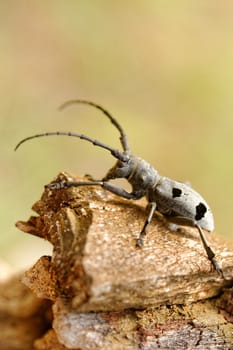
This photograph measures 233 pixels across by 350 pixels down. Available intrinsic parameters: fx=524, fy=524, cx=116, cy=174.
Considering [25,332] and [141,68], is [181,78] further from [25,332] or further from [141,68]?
[25,332]

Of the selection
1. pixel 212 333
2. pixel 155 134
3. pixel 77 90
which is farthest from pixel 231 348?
pixel 77 90

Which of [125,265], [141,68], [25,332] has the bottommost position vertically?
[25,332]

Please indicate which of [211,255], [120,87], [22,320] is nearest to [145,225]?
[211,255]

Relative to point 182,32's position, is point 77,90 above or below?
below

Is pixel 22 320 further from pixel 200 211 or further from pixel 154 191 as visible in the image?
pixel 200 211

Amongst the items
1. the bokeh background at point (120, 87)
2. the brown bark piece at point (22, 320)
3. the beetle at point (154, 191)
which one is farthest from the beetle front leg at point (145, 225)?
the bokeh background at point (120, 87)

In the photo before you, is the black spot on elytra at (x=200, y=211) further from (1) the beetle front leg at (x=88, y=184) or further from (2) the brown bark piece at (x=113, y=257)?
(1) the beetle front leg at (x=88, y=184)

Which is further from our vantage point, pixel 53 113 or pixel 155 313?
pixel 53 113

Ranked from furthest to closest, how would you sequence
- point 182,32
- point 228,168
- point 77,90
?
point 182,32
point 77,90
point 228,168
